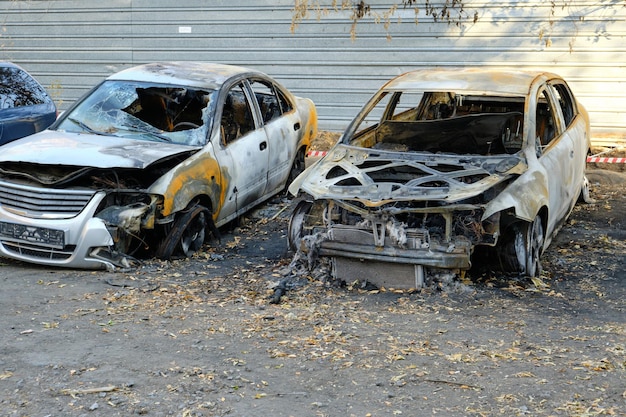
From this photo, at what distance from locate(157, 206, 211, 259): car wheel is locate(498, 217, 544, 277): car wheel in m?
2.74

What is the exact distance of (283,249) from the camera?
8000 mm

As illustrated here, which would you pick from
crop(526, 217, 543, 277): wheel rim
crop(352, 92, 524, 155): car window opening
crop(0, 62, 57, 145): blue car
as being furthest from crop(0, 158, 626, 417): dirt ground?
crop(0, 62, 57, 145): blue car

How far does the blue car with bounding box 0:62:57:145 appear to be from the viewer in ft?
31.7

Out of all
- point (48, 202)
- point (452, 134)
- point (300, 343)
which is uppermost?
point (452, 134)

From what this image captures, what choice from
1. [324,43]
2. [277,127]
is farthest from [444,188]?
[324,43]

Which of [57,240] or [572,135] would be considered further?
[572,135]

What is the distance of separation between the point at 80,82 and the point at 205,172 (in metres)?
8.11

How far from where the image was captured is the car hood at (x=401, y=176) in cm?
643

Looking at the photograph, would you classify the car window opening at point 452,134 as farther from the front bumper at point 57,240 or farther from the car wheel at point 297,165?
the front bumper at point 57,240

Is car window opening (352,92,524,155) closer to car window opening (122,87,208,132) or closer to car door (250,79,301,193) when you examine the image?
car door (250,79,301,193)

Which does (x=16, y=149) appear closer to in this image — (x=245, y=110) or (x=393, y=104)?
(x=245, y=110)

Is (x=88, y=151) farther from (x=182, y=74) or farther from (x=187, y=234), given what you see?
(x=182, y=74)

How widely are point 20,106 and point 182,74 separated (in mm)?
2531

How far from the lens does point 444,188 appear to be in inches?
255
